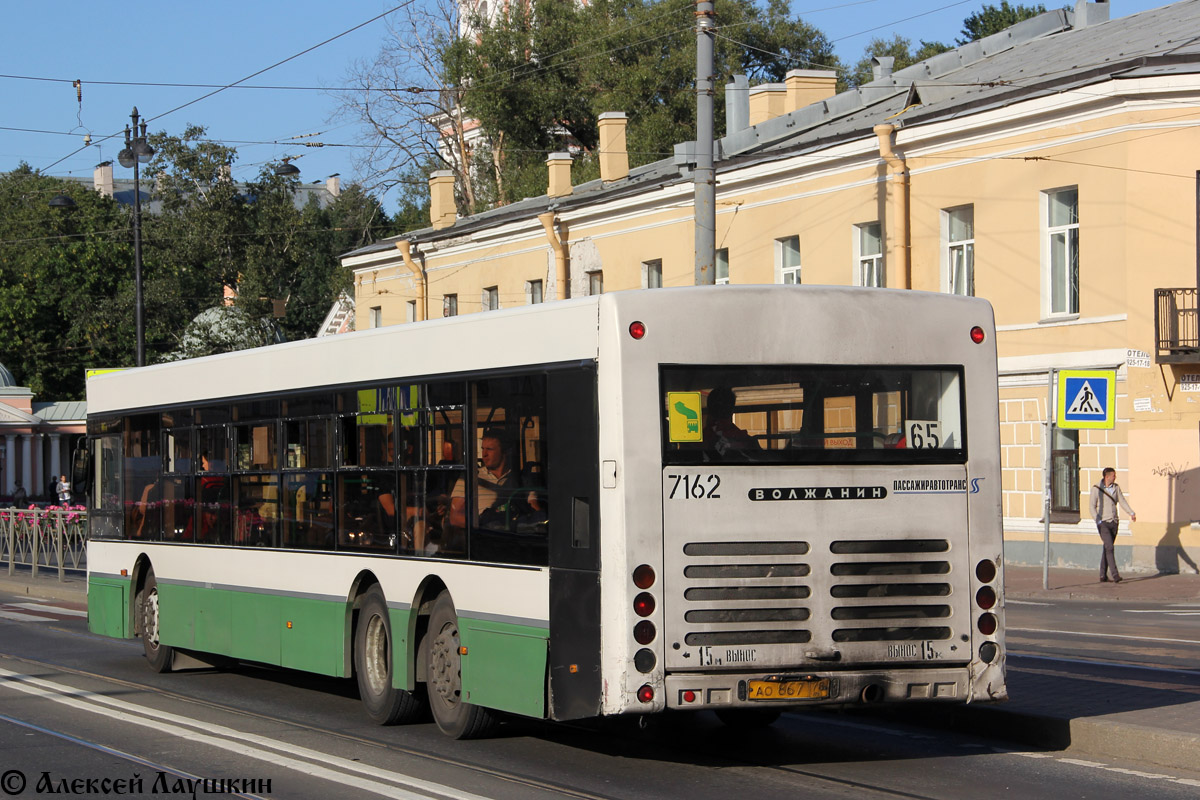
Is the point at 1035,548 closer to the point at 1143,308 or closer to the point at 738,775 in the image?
the point at 1143,308

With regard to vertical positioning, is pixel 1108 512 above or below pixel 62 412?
below

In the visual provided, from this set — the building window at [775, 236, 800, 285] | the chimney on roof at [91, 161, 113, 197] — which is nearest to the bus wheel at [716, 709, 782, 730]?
the building window at [775, 236, 800, 285]

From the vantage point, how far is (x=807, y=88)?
1593 inches

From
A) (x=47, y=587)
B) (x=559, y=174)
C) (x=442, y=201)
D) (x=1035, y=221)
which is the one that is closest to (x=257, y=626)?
(x=47, y=587)

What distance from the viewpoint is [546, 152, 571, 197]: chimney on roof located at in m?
42.2

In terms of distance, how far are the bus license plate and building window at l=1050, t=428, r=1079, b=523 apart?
19.5 m

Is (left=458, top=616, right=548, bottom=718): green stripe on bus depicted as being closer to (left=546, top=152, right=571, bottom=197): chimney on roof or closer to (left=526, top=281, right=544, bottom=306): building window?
(left=526, top=281, right=544, bottom=306): building window

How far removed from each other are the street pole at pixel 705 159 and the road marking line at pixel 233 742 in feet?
27.5

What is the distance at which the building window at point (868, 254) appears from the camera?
100 feet

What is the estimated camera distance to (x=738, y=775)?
28.8ft

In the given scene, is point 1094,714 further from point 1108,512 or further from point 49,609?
point 49,609

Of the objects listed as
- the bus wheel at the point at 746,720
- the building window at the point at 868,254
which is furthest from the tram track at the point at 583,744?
the building window at the point at 868,254

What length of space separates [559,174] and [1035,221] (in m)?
17.7

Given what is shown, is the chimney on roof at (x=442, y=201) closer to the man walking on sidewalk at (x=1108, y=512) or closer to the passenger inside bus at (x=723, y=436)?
the man walking on sidewalk at (x=1108, y=512)
